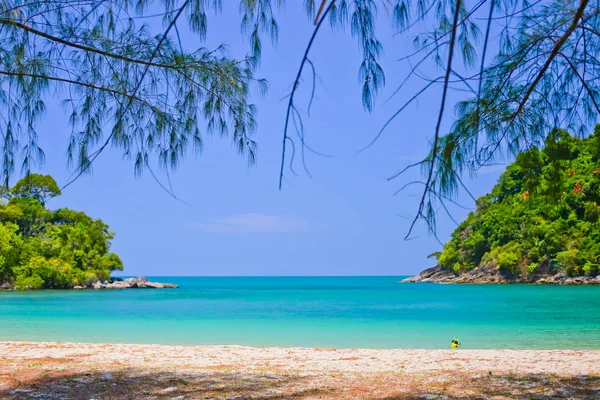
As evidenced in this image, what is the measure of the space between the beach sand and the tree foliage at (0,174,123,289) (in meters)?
34.8

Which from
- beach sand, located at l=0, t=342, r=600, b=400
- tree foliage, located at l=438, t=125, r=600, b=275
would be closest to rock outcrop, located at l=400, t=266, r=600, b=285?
tree foliage, located at l=438, t=125, r=600, b=275

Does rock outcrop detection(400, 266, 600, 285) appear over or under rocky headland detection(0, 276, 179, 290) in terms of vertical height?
over

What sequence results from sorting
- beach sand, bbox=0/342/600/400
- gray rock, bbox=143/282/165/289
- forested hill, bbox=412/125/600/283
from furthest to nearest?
gray rock, bbox=143/282/165/289, forested hill, bbox=412/125/600/283, beach sand, bbox=0/342/600/400

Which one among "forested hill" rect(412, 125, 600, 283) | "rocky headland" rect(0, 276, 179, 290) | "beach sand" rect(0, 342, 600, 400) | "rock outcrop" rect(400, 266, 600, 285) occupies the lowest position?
"beach sand" rect(0, 342, 600, 400)

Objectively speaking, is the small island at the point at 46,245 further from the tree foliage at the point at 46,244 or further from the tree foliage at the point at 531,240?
the tree foliage at the point at 531,240

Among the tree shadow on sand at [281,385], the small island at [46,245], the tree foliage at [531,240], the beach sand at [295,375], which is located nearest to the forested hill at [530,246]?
the tree foliage at [531,240]

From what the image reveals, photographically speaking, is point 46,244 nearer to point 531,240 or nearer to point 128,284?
point 128,284

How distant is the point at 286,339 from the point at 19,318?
11515 millimetres

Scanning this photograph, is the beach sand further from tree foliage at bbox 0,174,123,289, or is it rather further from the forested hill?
tree foliage at bbox 0,174,123,289

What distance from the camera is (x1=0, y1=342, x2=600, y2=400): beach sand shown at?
5.33m

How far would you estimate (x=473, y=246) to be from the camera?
6444cm

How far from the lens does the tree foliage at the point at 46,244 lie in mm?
41531

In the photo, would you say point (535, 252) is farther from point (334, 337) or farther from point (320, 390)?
point (320, 390)

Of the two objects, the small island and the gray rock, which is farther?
the gray rock
